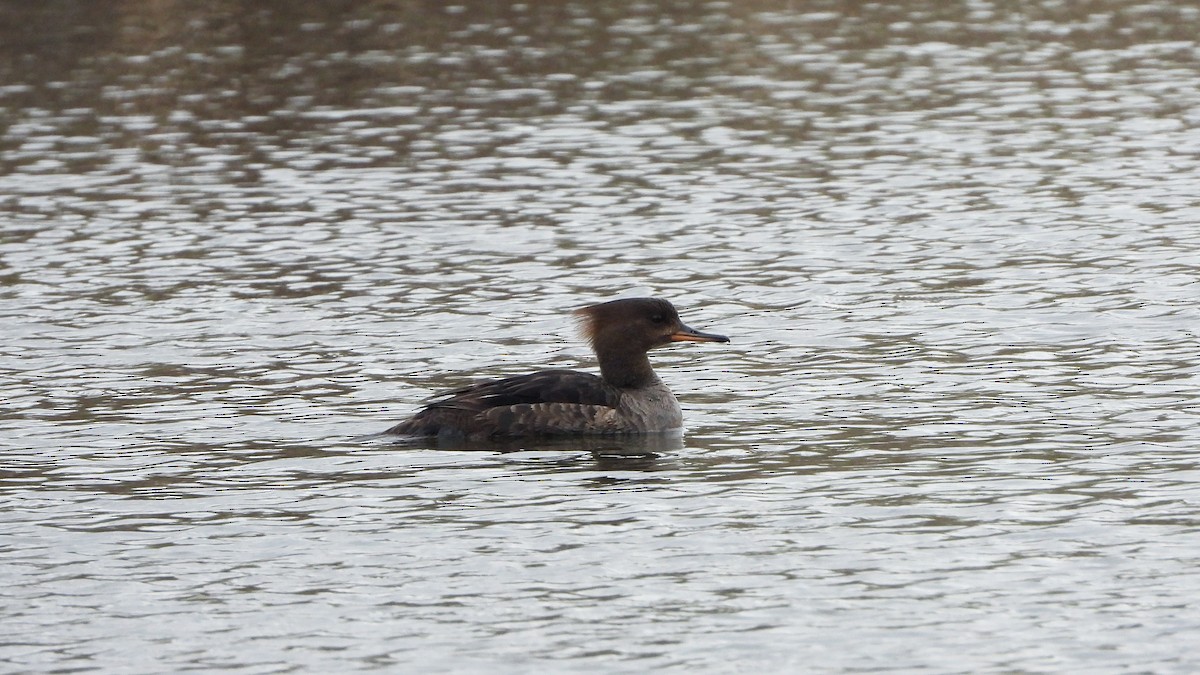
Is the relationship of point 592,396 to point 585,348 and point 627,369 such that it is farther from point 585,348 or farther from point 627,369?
point 585,348

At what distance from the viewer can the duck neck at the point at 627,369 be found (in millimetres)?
16438

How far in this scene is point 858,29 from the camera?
3772cm

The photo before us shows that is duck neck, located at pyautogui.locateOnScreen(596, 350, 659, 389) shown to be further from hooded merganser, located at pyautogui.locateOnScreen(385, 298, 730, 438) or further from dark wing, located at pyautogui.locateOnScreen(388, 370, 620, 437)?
dark wing, located at pyautogui.locateOnScreen(388, 370, 620, 437)

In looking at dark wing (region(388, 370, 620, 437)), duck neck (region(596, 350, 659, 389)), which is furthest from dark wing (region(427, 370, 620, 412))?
duck neck (region(596, 350, 659, 389))

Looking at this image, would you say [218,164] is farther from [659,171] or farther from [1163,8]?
[1163,8]

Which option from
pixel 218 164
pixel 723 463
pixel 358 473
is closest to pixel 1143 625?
pixel 723 463

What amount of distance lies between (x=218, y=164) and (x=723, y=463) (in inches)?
588

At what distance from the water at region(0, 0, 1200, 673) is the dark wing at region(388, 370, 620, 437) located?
11.7 inches

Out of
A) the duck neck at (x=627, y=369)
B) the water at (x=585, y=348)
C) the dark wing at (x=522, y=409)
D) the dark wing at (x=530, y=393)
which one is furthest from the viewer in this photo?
the duck neck at (x=627, y=369)

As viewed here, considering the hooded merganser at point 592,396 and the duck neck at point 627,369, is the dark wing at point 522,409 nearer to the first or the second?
the hooded merganser at point 592,396

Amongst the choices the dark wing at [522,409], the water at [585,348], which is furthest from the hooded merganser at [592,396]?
the water at [585,348]

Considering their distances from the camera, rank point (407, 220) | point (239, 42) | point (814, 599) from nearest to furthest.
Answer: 1. point (814, 599)
2. point (407, 220)
3. point (239, 42)

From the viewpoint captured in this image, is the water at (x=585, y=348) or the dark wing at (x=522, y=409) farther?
the dark wing at (x=522, y=409)

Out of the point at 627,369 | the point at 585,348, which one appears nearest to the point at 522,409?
the point at 627,369
